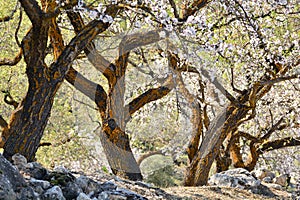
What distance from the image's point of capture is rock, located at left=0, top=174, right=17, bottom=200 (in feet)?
9.16

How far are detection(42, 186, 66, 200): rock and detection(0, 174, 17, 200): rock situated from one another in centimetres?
38

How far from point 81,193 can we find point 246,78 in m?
5.69

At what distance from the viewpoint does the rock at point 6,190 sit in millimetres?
2793

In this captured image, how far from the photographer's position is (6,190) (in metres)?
2.83

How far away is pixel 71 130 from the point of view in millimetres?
10633

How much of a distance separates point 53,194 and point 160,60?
6047 millimetres

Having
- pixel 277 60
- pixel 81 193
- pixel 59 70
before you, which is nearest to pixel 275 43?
pixel 277 60

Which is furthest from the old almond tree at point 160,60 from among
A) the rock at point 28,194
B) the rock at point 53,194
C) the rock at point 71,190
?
the rock at point 28,194

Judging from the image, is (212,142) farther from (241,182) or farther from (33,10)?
(33,10)

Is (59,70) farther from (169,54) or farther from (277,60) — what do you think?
(277,60)

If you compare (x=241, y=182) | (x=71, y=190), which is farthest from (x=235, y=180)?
(x=71, y=190)

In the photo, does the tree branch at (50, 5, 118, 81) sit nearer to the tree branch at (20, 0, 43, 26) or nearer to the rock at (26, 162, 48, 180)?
the tree branch at (20, 0, 43, 26)

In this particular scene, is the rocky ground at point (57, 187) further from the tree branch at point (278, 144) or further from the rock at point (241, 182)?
the tree branch at point (278, 144)

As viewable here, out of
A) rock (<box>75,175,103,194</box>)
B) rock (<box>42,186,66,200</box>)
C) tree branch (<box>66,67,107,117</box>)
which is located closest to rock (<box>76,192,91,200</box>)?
rock (<box>42,186,66,200</box>)
